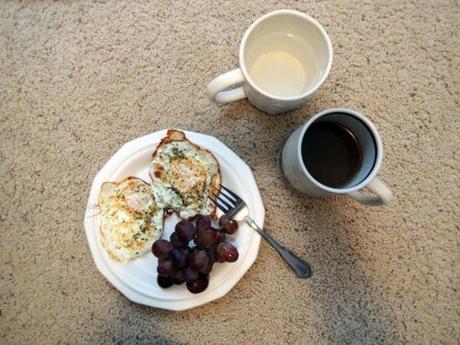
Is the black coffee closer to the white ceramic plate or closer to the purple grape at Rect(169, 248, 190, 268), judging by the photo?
the white ceramic plate

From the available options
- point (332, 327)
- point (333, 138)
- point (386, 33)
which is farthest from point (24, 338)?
point (386, 33)

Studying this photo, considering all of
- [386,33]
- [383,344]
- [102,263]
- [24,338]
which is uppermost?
[386,33]

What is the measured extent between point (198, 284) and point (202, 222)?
0.34 ft

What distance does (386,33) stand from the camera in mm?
802

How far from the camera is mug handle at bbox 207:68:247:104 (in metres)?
0.59

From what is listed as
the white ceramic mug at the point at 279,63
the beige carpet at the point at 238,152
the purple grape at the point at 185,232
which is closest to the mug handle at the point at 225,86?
the white ceramic mug at the point at 279,63

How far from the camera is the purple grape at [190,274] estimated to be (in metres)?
0.62

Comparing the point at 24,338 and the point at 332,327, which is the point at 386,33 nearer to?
the point at 332,327

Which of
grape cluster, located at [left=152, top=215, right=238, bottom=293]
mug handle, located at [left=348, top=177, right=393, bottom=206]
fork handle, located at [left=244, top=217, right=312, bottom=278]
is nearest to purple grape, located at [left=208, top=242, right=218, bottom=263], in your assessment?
grape cluster, located at [left=152, top=215, right=238, bottom=293]

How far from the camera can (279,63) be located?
0.68 metres

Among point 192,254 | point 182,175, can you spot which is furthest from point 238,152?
point 192,254

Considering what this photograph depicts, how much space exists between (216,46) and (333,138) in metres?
0.32

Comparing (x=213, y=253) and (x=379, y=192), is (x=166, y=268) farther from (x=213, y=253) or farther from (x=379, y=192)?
(x=379, y=192)

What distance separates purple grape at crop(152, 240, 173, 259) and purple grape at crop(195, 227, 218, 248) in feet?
0.18
